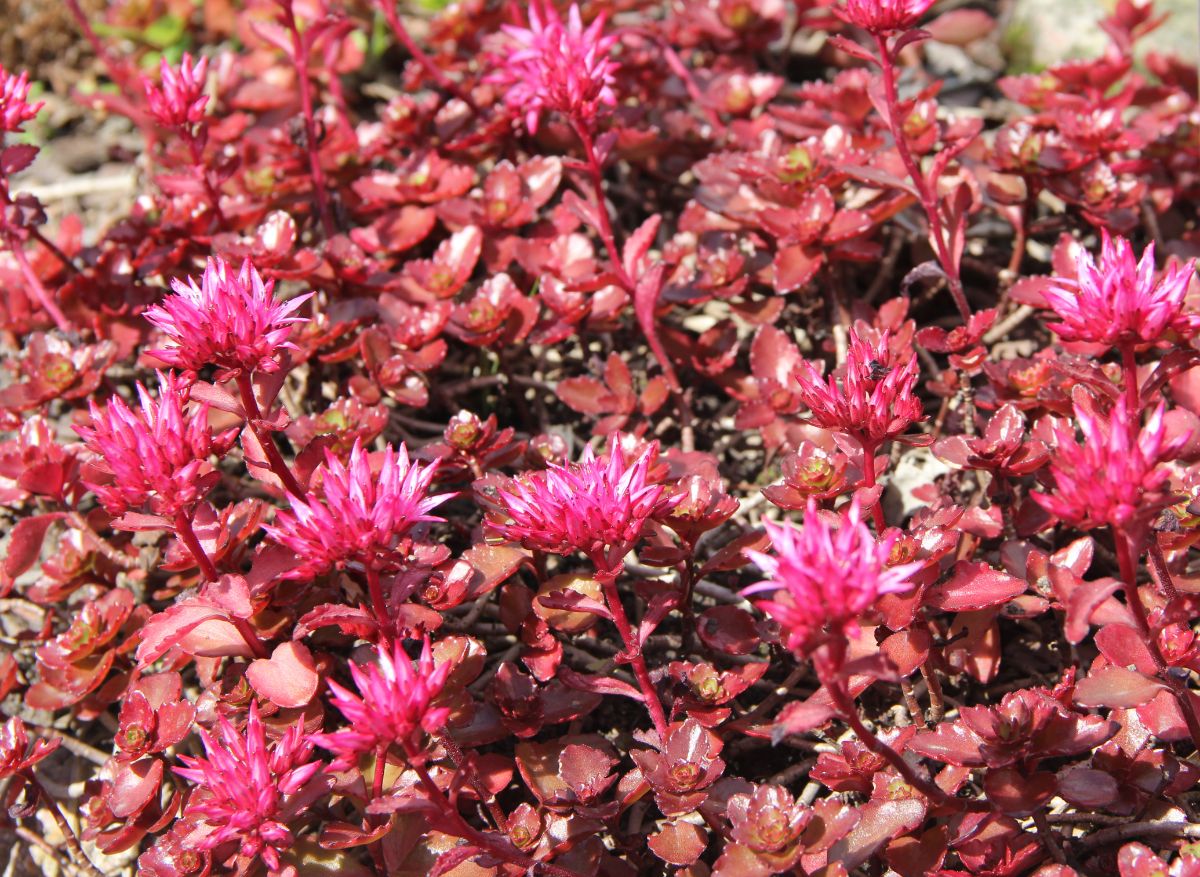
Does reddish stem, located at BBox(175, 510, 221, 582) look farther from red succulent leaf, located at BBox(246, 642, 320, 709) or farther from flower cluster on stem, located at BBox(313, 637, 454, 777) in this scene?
flower cluster on stem, located at BBox(313, 637, 454, 777)

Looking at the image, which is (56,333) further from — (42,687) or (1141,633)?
(1141,633)

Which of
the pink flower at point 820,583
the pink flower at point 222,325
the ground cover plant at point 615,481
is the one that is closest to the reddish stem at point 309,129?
the ground cover plant at point 615,481

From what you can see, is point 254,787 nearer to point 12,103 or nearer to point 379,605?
point 379,605

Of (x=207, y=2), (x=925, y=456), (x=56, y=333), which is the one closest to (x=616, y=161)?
(x=925, y=456)

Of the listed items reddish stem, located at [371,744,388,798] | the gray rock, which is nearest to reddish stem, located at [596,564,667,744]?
reddish stem, located at [371,744,388,798]

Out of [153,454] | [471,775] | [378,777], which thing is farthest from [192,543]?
[471,775]

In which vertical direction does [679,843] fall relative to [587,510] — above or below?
below
